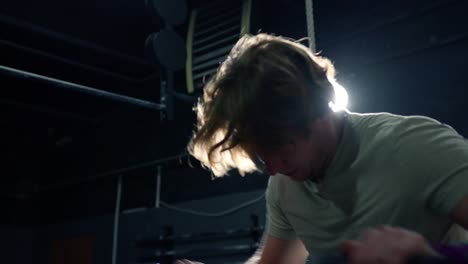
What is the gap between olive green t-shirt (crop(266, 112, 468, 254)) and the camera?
2.50 ft

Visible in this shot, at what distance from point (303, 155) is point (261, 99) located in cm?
12

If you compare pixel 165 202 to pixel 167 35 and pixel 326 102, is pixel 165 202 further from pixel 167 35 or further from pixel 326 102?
pixel 326 102

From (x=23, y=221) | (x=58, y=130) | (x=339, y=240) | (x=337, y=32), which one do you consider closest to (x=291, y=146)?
(x=339, y=240)

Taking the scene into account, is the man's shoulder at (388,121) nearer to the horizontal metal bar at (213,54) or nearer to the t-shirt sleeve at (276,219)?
the t-shirt sleeve at (276,219)

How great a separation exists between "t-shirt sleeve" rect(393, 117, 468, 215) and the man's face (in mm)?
114

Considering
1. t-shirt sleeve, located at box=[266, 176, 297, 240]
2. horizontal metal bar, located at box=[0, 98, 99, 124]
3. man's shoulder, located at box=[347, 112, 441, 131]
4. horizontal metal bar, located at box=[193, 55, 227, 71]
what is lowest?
t-shirt sleeve, located at box=[266, 176, 297, 240]

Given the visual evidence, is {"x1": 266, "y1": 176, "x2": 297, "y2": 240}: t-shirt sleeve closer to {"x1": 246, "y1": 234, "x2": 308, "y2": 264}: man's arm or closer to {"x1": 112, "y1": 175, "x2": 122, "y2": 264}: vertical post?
{"x1": 246, "y1": 234, "x2": 308, "y2": 264}: man's arm

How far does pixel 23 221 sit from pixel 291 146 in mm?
3422

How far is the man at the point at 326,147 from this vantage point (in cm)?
78

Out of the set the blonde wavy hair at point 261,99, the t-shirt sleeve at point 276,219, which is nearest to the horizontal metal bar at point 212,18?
the t-shirt sleeve at point 276,219

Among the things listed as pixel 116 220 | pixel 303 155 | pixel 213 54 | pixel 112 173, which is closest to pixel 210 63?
pixel 213 54

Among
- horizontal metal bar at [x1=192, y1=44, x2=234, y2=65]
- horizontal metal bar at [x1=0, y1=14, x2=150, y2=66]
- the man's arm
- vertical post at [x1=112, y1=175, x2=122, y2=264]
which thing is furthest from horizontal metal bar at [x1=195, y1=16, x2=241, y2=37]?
the man's arm

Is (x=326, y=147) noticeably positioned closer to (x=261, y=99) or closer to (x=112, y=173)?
(x=261, y=99)

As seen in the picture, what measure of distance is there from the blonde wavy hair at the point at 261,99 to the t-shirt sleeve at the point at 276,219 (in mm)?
211
